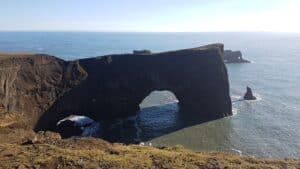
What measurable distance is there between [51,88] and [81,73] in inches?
269

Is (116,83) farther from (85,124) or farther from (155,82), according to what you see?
(85,124)

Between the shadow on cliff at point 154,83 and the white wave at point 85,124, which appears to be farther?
the shadow on cliff at point 154,83

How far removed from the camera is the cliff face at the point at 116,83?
63000 millimetres

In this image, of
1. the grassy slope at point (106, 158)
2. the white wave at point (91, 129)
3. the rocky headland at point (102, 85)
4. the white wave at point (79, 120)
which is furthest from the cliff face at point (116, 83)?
the grassy slope at point (106, 158)

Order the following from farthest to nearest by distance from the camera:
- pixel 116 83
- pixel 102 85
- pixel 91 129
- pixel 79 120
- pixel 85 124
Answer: pixel 116 83, pixel 102 85, pixel 79 120, pixel 85 124, pixel 91 129

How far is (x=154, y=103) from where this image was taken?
78.1m

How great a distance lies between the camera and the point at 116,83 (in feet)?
233

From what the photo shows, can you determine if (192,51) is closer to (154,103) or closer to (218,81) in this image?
(218,81)

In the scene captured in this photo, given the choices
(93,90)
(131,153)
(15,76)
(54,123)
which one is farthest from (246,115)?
(131,153)

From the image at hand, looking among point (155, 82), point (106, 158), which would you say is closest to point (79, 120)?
point (155, 82)

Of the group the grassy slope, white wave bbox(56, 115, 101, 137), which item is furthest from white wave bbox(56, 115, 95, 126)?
the grassy slope

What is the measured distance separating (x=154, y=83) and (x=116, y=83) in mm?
7020

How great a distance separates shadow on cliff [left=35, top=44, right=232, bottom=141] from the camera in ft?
227

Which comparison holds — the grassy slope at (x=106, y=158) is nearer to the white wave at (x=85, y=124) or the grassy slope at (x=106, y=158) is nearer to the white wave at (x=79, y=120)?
the white wave at (x=85, y=124)
